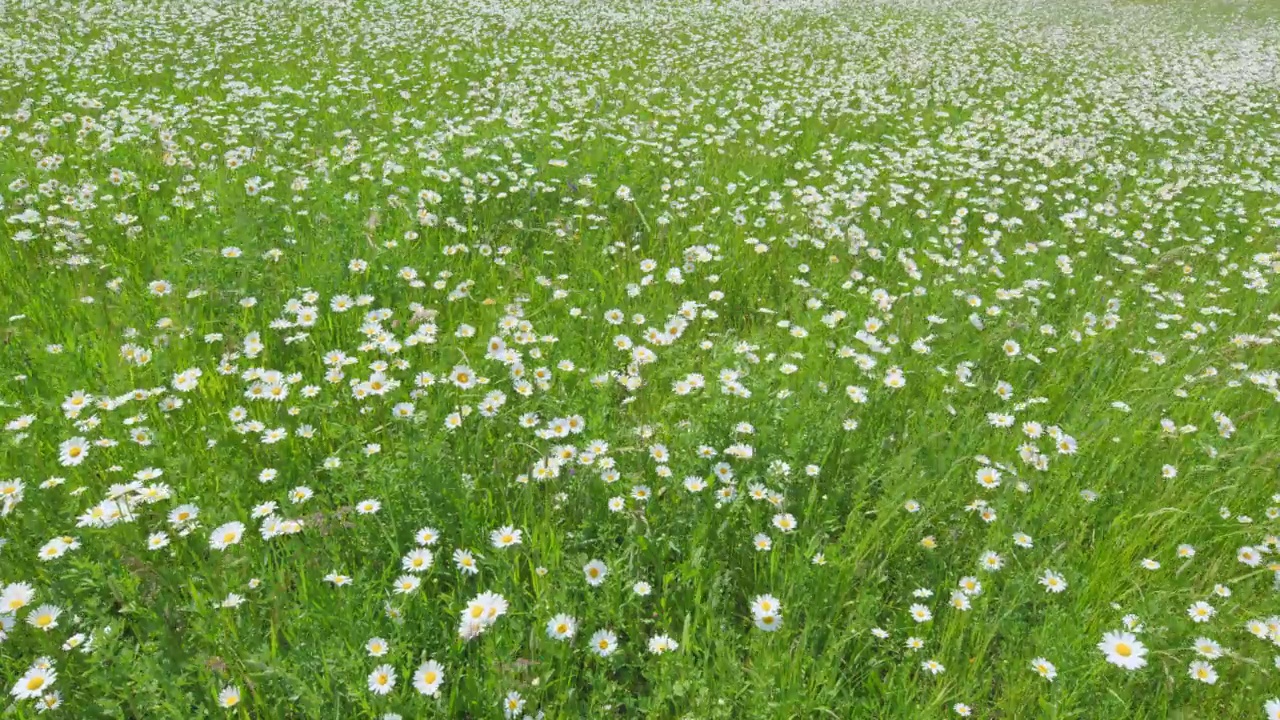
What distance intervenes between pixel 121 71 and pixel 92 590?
8620 mm

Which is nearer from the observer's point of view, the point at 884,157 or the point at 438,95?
the point at 884,157

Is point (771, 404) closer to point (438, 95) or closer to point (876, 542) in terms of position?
point (876, 542)

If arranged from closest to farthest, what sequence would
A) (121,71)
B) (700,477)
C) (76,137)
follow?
(700,477) < (76,137) < (121,71)

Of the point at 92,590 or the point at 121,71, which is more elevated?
the point at 92,590

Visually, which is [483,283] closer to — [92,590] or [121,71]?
[92,590]

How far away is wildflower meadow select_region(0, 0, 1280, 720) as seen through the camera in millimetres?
2152

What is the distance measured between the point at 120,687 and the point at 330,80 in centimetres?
846

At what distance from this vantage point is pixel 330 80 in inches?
346

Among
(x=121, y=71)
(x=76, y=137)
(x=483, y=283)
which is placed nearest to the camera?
(x=483, y=283)

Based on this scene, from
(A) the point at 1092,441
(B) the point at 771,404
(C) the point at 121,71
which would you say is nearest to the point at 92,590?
(B) the point at 771,404

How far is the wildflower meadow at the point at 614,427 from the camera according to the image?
215cm

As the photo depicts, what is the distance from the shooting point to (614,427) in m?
3.05

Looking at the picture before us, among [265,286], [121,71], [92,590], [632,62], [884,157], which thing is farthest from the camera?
[632,62]

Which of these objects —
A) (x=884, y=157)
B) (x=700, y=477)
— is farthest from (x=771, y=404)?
(x=884, y=157)
